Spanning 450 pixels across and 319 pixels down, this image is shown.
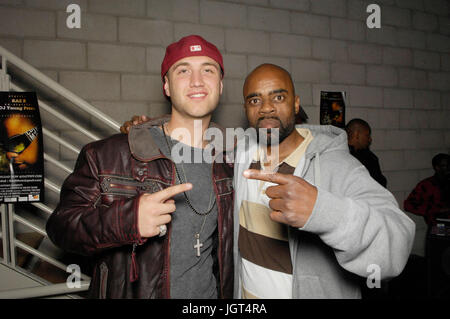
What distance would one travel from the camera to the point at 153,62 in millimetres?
2523

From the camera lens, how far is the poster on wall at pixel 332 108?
3.19m

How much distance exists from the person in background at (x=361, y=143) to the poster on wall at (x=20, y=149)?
279 centimetres

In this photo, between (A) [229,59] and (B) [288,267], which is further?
(A) [229,59]

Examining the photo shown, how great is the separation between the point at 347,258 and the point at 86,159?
3.50 ft

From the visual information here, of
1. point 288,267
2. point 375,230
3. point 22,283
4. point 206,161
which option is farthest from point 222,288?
point 22,283

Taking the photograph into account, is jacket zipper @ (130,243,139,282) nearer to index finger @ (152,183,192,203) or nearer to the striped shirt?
index finger @ (152,183,192,203)

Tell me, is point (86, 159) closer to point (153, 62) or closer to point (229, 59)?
point (153, 62)

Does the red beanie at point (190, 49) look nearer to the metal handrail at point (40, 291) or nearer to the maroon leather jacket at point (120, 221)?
the maroon leather jacket at point (120, 221)

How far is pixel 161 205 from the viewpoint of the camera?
95 centimetres

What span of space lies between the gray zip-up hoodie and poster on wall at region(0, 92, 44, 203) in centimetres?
108

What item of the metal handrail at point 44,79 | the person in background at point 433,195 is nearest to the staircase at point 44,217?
the metal handrail at point 44,79

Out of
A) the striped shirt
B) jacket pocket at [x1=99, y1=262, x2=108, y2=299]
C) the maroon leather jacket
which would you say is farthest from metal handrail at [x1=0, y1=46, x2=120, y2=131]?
the striped shirt

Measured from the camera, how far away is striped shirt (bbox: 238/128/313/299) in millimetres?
1137

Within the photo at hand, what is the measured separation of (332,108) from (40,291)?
123 inches
